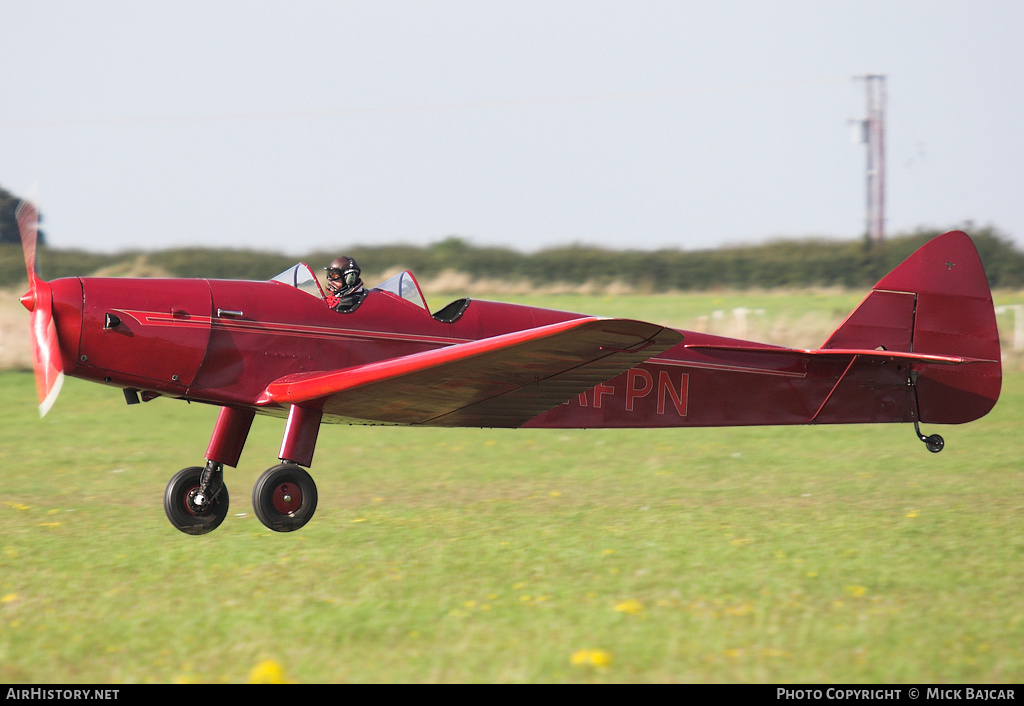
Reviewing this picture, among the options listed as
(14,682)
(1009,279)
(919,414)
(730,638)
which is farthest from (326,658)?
(1009,279)

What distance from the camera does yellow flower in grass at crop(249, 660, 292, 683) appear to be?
3.93 meters

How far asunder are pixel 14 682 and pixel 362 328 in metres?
3.88

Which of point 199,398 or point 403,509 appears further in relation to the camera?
point 403,509

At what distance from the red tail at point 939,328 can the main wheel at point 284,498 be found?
5.34 metres

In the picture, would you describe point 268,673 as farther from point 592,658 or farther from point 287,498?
point 287,498

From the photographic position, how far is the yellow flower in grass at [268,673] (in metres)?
3.93

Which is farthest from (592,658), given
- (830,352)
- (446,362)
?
(830,352)

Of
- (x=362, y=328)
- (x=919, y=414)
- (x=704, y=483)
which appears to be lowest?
(x=704, y=483)

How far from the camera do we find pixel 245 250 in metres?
25.6

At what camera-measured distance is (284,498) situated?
22.6 ft

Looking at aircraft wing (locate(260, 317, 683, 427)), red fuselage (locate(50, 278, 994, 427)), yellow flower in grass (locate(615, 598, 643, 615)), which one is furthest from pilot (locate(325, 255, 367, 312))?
yellow flower in grass (locate(615, 598, 643, 615))

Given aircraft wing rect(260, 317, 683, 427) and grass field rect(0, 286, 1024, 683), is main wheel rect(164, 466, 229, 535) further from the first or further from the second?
A: aircraft wing rect(260, 317, 683, 427)

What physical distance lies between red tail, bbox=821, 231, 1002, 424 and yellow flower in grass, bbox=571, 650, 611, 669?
5.91m
